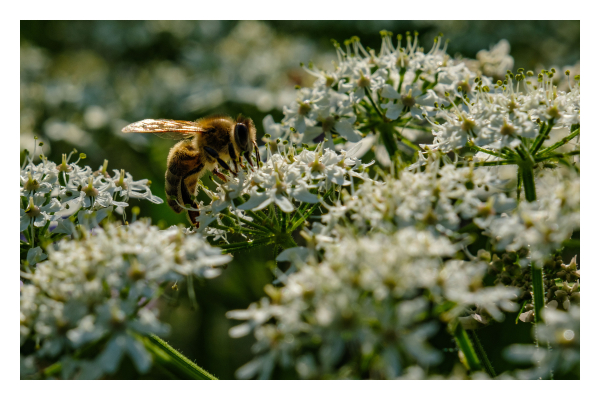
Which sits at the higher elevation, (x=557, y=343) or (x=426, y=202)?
(x=426, y=202)

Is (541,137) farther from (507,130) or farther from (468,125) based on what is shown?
(468,125)

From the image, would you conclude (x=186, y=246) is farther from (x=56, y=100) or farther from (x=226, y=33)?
(x=226, y=33)

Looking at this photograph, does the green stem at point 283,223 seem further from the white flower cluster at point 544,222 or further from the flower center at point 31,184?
the flower center at point 31,184

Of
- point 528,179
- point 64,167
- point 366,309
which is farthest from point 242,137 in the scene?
point 366,309

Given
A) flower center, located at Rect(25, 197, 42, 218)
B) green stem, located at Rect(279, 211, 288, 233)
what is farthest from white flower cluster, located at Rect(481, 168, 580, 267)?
flower center, located at Rect(25, 197, 42, 218)

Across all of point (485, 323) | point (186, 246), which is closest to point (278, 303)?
point (186, 246)
